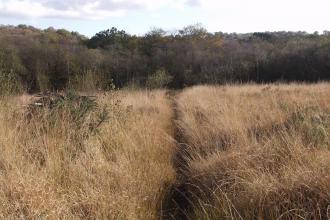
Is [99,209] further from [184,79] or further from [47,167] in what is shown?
[184,79]

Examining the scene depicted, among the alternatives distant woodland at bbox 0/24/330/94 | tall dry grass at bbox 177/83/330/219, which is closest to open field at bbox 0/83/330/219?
tall dry grass at bbox 177/83/330/219

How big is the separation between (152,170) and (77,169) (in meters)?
0.86

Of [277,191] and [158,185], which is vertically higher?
[277,191]

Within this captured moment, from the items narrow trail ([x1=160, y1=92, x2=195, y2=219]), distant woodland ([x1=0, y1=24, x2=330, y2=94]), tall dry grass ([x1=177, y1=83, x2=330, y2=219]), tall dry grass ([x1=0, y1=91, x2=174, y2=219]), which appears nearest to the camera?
tall dry grass ([x1=177, y1=83, x2=330, y2=219])

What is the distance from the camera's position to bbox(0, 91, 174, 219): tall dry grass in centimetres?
338

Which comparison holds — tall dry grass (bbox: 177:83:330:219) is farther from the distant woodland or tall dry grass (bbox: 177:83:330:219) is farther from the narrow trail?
the distant woodland

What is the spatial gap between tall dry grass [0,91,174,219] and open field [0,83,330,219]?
1 centimetres

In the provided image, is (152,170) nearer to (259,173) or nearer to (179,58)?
(259,173)

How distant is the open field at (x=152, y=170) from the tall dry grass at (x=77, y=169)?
0.4 inches

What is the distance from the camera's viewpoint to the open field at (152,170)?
3314mm

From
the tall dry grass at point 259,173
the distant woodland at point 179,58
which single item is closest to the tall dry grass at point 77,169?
the tall dry grass at point 259,173

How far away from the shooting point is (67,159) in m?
4.30

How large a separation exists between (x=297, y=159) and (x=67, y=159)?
2.16 m

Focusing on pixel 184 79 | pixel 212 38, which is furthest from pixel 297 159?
pixel 212 38
